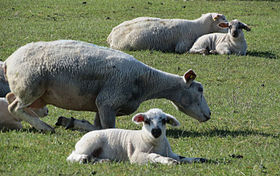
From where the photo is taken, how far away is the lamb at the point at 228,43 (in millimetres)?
18094

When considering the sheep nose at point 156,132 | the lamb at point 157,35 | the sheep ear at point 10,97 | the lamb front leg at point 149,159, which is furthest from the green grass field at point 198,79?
the lamb at point 157,35

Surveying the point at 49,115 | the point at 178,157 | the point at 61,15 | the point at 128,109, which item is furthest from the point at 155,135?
the point at 61,15

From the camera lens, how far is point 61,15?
958 inches

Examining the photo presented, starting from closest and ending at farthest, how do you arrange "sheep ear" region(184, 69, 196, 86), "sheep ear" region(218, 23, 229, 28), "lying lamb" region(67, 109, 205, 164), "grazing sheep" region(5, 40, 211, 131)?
"lying lamb" region(67, 109, 205, 164)
"grazing sheep" region(5, 40, 211, 131)
"sheep ear" region(184, 69, 196, 86)
"sheep ear" region(218, 23, 229, 28)

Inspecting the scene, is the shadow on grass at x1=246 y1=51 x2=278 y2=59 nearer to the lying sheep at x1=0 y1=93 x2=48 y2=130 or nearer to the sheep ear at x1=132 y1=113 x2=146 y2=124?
the lying sheep at x1=0 y1=93 x2=48 y2=130

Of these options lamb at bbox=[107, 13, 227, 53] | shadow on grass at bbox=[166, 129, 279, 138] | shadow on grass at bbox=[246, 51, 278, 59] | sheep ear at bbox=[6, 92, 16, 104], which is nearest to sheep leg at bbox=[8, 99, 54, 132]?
sheep ear at bbox=[6, 92, 16, 104]

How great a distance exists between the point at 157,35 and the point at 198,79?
12.8 ft

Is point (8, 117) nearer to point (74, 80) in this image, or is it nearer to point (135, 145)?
point (74, 80)

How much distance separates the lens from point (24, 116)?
9977mm

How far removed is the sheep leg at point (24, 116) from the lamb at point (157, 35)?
29.1 ft

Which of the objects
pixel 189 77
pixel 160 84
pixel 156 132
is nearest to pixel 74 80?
pixel 160 84

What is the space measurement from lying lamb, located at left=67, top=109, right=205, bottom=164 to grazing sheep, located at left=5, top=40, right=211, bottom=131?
1.93m

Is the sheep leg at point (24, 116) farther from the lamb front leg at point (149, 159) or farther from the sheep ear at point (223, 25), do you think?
the sheep ear at point (223, 25)

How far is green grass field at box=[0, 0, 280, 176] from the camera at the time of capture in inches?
300
